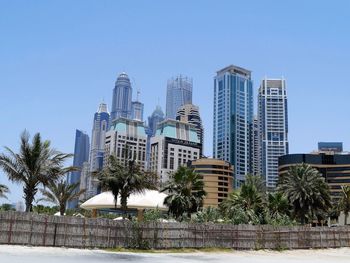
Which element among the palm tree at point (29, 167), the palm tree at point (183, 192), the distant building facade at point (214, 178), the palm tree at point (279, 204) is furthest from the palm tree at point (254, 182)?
the distant building facade at point (214, 178)

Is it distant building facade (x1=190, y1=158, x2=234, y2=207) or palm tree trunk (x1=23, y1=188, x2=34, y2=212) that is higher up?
distant building facade (x1=190, y1=158, x2=234, y2=207)

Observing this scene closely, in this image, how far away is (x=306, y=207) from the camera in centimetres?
6247

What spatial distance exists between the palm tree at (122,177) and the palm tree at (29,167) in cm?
756

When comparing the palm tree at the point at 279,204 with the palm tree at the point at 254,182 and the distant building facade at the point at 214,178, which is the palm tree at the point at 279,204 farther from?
the distant building facade at the point at 214,178

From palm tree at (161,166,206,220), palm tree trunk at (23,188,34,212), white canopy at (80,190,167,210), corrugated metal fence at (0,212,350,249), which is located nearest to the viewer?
corrugated metal fence at (0,212,350,249)

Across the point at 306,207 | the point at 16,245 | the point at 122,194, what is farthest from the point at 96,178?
the point at 306,207

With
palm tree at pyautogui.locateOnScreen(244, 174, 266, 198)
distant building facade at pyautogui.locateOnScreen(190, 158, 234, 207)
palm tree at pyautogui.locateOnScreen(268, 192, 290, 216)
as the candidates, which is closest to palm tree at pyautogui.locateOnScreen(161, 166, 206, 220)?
palm tree at pyautogui.locateOnScreen(244, 174, 266, 198)

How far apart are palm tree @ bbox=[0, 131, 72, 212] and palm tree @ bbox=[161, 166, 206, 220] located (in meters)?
19.7

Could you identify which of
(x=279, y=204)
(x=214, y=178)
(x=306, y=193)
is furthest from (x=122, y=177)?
(x=214, y=178)

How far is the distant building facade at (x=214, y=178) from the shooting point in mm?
178500

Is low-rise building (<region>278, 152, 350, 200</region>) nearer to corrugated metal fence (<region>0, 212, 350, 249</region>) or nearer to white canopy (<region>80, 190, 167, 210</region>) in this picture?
white canopy (<region>80, 190, 167, 210</region>)

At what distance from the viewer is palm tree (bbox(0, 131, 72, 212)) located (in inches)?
1258

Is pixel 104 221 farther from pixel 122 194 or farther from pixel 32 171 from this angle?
pixel 122 194

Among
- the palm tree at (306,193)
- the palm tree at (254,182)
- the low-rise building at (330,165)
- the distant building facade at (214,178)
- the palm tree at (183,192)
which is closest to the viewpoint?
the palm tree at (183,192)
